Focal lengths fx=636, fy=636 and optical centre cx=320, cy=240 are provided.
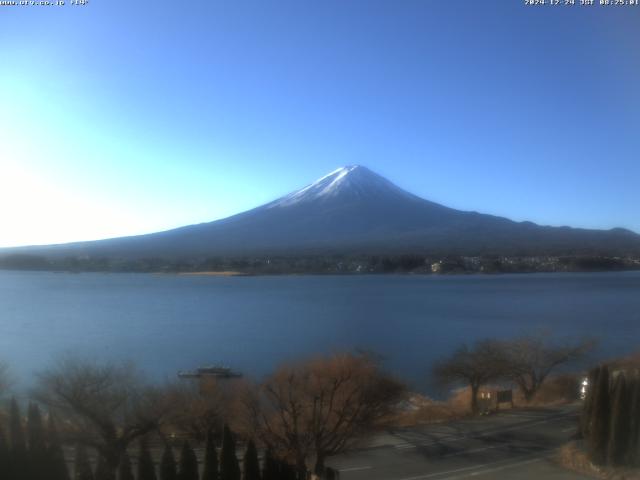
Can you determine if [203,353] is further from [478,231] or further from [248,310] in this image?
[478,231]

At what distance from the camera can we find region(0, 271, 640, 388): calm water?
13648 mm

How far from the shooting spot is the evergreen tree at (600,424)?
18.5ft

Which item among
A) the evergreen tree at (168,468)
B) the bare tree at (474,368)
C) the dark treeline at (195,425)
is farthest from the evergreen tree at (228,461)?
the bare tree at (474,368)

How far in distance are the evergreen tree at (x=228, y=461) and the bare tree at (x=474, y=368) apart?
5.69 m

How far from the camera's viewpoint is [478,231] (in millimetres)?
56875

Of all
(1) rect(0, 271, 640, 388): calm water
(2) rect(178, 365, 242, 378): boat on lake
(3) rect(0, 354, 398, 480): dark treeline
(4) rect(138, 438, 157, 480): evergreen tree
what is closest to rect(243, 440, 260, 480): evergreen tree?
(3) rect(0, 354, 398, 480): dark treeline

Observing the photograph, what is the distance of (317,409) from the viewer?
6.10 m

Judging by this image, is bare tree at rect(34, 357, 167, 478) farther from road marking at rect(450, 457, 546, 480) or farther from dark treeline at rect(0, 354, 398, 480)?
road marking at rect(450, 457, 546, 480)

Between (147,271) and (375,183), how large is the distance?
31193 millimetres

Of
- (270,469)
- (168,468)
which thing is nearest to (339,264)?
(270,469)

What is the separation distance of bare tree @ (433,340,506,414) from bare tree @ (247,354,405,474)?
3.10 meters

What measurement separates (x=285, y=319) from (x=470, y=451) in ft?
43.8

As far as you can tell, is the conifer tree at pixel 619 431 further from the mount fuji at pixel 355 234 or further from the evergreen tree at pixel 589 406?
the mount fuji at pixel 355 234

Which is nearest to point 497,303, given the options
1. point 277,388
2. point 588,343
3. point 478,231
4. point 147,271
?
point 588,343
